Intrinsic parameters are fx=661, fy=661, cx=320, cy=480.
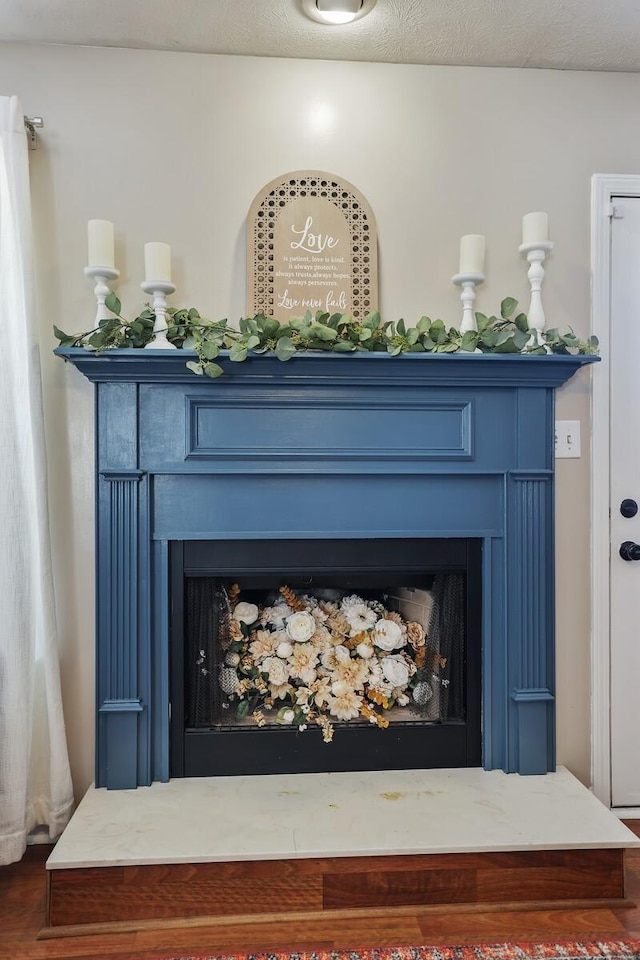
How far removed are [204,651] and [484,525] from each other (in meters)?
1.01

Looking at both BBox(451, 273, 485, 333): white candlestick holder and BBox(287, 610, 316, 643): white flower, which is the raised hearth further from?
BBox(451, 273, 485, 333): white candlestick holder

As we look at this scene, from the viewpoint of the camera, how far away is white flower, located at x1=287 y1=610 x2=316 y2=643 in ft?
7.18

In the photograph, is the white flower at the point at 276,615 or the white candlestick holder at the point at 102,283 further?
the white flower at the point at 276,615

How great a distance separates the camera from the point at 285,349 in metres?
1.94

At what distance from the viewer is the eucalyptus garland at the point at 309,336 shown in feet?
6.41

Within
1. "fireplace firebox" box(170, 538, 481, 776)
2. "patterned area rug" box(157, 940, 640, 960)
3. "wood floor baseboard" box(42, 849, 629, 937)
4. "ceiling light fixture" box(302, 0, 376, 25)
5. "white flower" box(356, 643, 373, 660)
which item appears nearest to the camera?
"patterned area rug" box(157, 940, 640, 960)

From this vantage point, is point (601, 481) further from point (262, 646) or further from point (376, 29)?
point (376, 29)

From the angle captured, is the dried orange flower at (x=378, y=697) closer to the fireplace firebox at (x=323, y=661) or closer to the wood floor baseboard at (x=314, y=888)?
the fireplace firebox at (x=323, y=661)

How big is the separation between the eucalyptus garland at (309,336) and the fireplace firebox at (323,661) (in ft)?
2.03

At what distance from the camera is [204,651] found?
7.18 feet

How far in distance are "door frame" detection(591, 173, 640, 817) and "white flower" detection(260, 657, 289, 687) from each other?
41.9 inches

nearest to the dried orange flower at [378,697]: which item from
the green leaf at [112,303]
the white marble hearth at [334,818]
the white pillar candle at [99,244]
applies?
the white marble hearth at [334,818]

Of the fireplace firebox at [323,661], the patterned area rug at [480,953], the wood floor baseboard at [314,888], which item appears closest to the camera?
the patterned area rug at [480,953]

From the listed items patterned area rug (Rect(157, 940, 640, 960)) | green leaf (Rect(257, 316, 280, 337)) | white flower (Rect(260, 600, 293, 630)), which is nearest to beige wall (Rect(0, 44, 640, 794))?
green leaf (Rect(257, 316, 280, 337))
